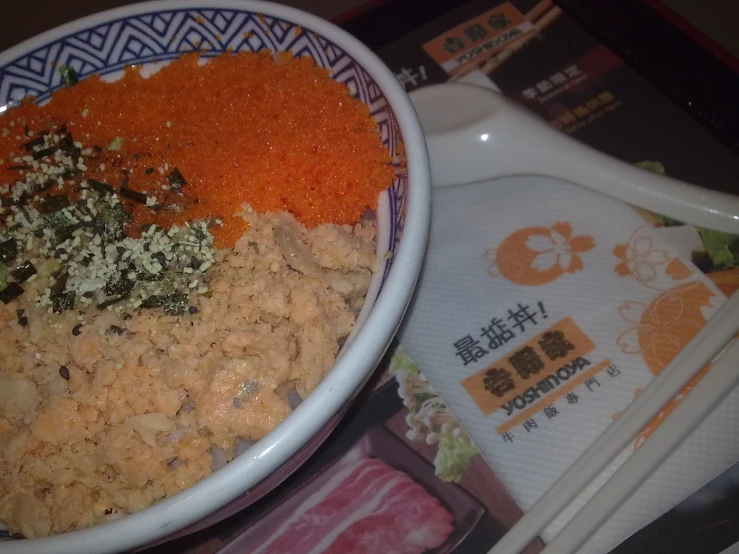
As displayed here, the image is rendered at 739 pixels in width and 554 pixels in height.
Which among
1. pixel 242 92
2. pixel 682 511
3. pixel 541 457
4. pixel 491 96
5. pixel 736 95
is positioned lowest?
pixel 682 511

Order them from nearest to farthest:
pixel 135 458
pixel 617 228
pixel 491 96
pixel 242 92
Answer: pixel 135 458, pixel 242 92, pixel 617 228, pixel 491 96

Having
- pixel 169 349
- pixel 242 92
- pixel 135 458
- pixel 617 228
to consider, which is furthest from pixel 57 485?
pixel 617 228

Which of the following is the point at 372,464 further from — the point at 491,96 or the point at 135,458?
the point at 491,96

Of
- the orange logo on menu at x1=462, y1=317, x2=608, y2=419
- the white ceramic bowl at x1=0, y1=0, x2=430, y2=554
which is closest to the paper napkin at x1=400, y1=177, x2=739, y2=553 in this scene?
the orange logo on menu at x1=462, y1=317, x2=608, y2=419

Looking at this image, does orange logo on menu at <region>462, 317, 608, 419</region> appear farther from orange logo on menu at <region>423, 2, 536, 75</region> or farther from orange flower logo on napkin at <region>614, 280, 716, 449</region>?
orange logo on menu at <region>423, 2, 536, 75</region>

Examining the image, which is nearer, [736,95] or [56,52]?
[56,52]

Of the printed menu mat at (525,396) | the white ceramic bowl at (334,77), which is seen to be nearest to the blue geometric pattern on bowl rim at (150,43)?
the white ceramic bowl at (334,77)
